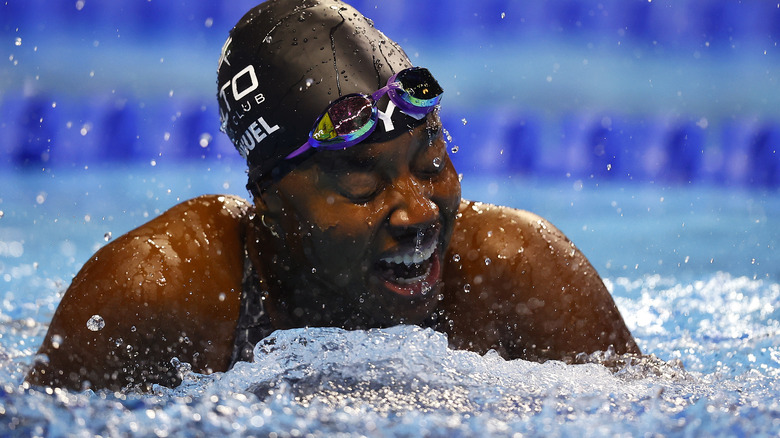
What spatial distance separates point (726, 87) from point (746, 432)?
5.96 m

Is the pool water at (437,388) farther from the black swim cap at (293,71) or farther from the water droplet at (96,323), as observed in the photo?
the black swim cap at (293,71)

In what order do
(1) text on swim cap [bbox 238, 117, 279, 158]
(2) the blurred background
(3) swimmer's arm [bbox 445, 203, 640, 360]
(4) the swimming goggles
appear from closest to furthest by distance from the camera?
(4) the swimming goggles < (1) text on swim cap [bbox 238, 117, 279, 158] < (3) swimmer's arm [bbox 445, 203, 640, 360] < (2) the blurred background

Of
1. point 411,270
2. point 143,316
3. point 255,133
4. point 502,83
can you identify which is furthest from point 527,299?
point 502,83

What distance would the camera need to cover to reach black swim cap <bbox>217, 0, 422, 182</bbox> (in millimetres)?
1876

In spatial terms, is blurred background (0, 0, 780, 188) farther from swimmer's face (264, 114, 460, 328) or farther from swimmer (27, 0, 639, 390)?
swimmer's face (264, 114, 460, 328)

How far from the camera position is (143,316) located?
1859mm

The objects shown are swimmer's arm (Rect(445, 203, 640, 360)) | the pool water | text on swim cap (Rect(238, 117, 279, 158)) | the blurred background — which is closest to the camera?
the pool water

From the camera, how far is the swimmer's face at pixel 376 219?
71.0 inches

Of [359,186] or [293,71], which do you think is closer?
[359,186]

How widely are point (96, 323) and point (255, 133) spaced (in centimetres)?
52

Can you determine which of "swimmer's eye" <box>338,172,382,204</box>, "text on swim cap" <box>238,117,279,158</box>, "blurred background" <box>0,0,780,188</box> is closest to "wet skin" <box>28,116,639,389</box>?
"swimmer's eye" <box>338,172,382,204</box>

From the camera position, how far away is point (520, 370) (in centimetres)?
197

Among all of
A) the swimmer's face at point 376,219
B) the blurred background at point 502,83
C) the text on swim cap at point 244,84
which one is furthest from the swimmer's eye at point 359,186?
the blurred background at point 502,83

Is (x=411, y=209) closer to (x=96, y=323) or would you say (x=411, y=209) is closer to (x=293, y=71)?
(x=293, y=71)
